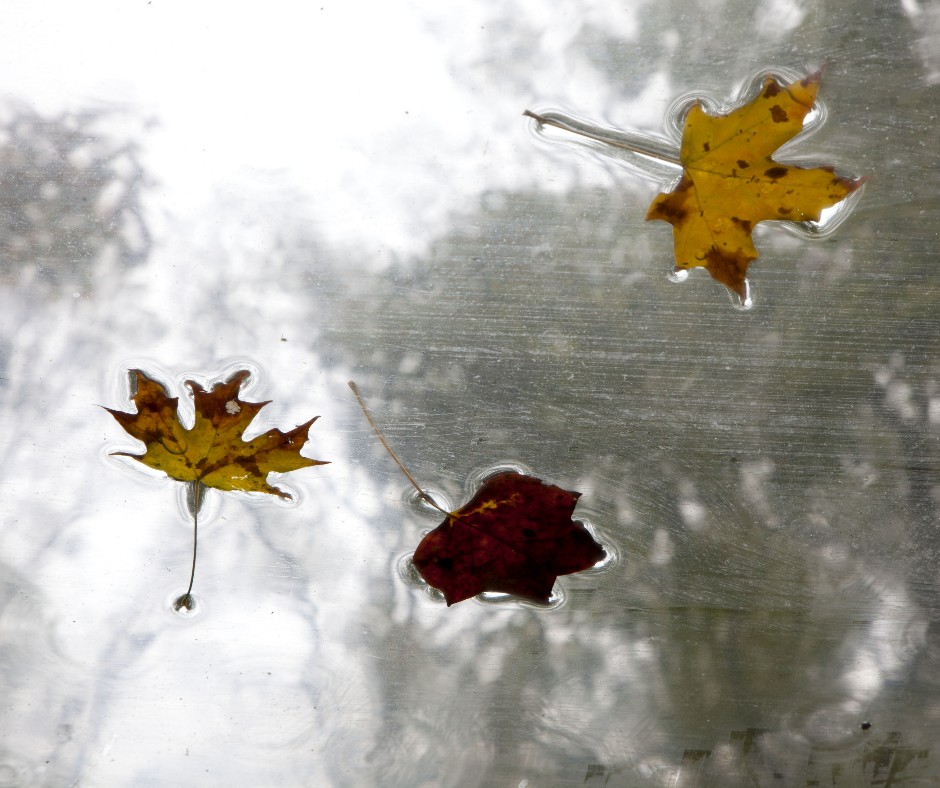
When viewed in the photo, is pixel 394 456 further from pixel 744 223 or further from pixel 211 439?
pixel 744 223

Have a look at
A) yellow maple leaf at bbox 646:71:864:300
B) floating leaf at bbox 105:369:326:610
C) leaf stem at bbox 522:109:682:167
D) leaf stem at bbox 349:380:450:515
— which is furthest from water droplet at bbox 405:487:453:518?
leaf stem at bbox 522:109:682:167

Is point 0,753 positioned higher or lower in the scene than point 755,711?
lower

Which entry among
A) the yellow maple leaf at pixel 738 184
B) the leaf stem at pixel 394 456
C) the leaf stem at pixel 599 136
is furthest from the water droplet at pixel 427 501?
the leaf stem at pixel 599 136

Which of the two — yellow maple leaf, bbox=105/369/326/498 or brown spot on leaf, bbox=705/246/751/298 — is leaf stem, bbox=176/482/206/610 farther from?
brown spot on leaf, bbox=705/246/751/298

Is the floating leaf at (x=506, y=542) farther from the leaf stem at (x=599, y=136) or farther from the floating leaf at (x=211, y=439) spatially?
the leaf stem at (x=599, y=136)

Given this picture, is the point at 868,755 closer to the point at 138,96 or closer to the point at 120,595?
the point at 120,595

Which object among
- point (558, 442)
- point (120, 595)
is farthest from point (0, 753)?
point (558, 442)
